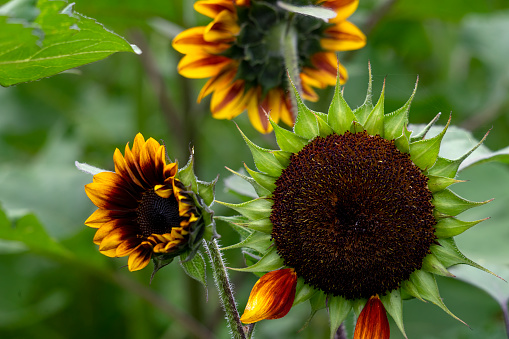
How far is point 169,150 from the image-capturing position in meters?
1.88

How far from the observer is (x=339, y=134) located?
704mm

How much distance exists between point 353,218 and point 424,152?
0.11 m

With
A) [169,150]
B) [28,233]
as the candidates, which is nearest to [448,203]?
[28,233]

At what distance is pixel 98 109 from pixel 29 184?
0.82 meters

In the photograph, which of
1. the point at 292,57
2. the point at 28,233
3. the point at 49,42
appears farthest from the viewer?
the point at 28,233

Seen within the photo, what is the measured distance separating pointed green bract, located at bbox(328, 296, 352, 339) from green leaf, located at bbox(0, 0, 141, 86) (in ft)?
1.11

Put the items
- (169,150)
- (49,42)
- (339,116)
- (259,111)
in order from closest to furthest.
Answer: (49,42), (339,116), (259,111), (169,150)

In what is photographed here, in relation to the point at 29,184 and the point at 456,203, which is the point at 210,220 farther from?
the point at 29,184

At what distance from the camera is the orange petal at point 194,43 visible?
871 millimetres

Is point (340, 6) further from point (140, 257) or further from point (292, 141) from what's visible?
point (140, 257)

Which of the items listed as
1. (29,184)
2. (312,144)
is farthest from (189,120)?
(312,144)

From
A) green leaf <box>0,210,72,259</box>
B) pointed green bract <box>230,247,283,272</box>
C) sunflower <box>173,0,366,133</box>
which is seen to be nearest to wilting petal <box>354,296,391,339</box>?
pointed green bract <box>230,247,283,272</box>

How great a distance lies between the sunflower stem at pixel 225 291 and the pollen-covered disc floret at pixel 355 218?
0.07 meters

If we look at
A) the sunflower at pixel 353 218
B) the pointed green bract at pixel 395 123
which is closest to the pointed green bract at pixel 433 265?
the sunflower at pixel 353 218
